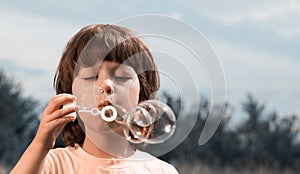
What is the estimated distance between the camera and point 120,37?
1.08 m

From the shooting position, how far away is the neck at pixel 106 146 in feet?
3.40

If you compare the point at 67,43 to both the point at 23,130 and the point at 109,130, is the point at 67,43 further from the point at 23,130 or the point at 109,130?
the point at 23,130

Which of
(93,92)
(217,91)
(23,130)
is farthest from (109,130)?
(23,130)

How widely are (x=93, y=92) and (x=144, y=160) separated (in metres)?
0.21

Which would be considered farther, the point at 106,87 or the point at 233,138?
the point at 233,138

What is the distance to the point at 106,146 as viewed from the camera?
3.46 feet

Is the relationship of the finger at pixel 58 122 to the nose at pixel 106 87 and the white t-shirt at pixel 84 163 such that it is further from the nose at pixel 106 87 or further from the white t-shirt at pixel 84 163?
the white t-shirt at pixel 84 163

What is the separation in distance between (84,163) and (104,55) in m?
0.23

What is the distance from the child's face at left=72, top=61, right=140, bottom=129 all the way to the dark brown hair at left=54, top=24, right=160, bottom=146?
16 mm

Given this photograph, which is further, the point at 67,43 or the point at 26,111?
the point at 26,111

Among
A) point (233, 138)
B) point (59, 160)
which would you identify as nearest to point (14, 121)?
point (233, 138)

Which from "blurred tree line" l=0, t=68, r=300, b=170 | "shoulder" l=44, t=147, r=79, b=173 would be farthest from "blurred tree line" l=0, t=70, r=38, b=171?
"shoulder" l=44, t=147, r=79, b=173

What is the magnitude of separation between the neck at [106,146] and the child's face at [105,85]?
0.04 m

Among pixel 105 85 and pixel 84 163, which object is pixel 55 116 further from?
pixel 84 163
